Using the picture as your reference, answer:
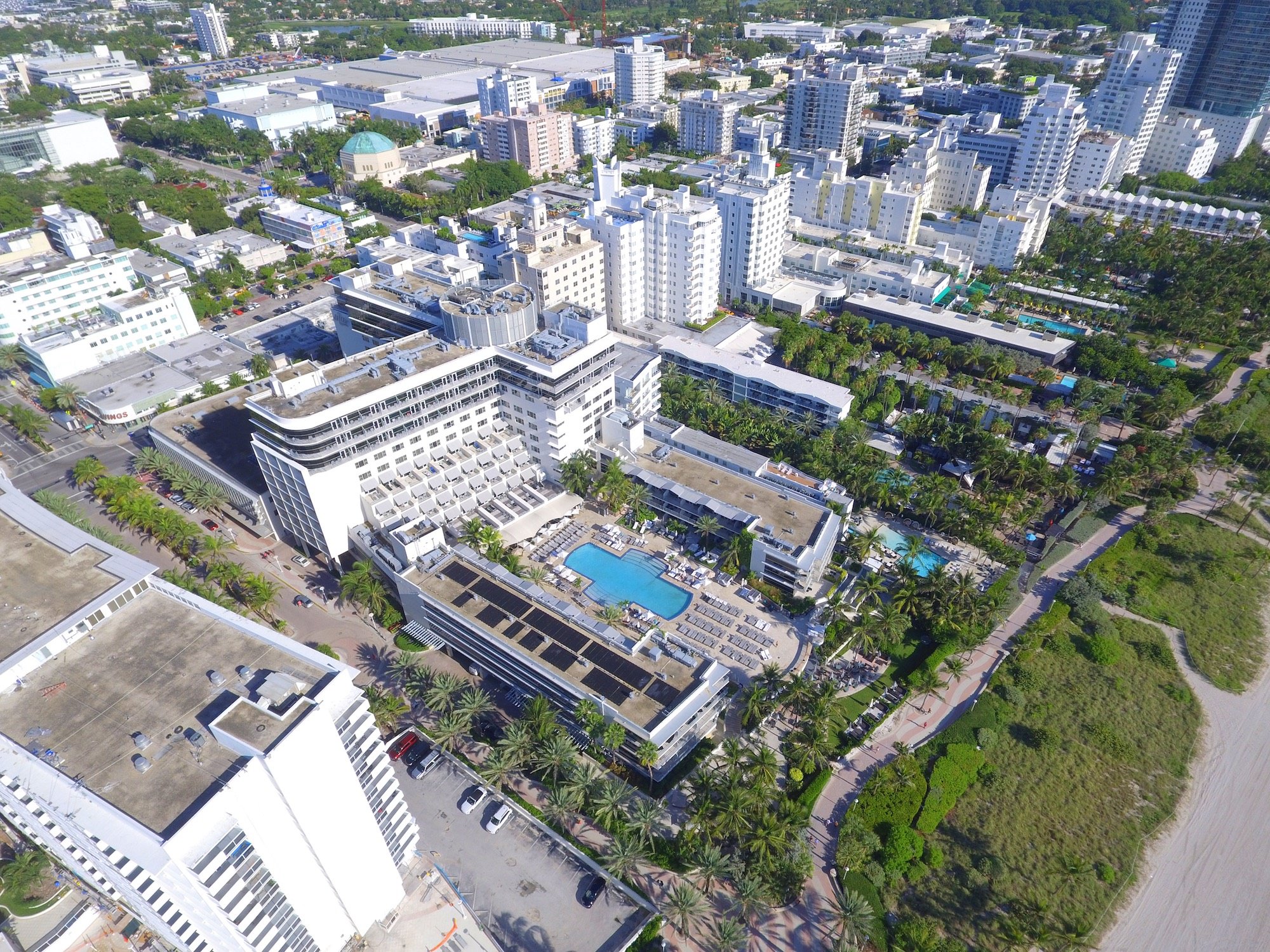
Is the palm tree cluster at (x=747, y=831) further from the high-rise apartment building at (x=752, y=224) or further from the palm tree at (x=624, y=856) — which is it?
the high-rise apartment building at (x=752, y=224)

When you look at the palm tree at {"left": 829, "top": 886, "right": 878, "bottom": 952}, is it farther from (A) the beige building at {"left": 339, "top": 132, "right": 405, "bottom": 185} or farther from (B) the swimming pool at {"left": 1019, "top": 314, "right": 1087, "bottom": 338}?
(A) the beige building at {"left": 339, "top": 132, "right": 405, "bottom": 185}

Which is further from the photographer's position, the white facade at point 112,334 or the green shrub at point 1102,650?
the white facade at point 112,334

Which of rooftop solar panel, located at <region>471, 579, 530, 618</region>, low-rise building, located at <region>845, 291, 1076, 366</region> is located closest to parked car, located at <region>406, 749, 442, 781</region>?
rooftop solar panel, located at <region>471, 579, 530, 618</region>

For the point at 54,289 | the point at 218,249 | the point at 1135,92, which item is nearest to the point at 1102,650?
the point at 54,289

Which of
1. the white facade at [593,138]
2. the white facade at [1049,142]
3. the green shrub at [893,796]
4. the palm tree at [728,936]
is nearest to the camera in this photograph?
the palm tree at [728,936]

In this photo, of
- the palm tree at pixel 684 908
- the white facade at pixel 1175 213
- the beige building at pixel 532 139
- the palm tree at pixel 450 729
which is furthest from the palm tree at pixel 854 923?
the beige building at pixel 532 139

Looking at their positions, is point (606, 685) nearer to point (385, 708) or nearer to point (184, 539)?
point (385, 708)

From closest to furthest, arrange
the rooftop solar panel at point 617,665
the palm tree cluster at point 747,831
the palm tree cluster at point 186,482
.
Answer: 1. the palm tree cluster at point 747,831
2. the rooftop solar panel at point 617,665
3. the palm tree cluster at point 186,482
